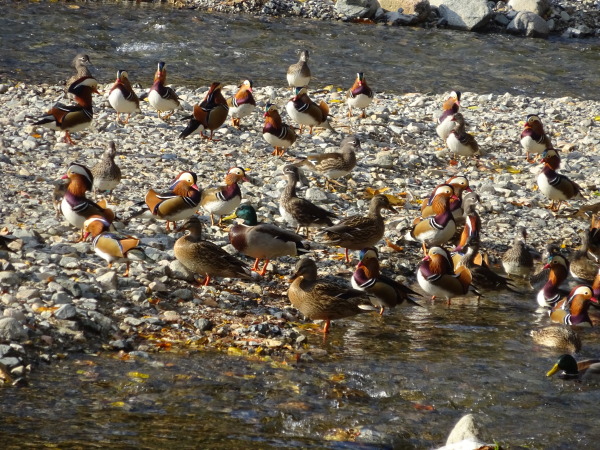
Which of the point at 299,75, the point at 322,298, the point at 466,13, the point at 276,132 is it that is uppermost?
the point at 466,13

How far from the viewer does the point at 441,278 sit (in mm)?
9312

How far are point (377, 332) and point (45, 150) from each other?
566 cm

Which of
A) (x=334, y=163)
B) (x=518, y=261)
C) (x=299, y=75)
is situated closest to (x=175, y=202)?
(x=334, y=163)

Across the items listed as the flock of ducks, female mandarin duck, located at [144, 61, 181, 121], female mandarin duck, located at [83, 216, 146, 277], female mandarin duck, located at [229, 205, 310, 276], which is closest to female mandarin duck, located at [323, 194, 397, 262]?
the flock of ducks

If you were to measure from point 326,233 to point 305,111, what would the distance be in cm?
386

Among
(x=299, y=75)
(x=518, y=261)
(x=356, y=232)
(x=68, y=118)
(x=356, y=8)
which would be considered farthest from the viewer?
(x=356, y=8)

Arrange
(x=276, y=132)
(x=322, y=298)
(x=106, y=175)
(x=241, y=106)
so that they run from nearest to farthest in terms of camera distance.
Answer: (x=322, y=298) < (x=106, y=175) < (x=276, y=132) < (x=241, y=106)

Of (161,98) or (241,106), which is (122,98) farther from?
(241,106)

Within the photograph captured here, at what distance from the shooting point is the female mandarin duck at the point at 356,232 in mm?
9898

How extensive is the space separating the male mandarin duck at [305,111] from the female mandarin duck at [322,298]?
5.23 metres

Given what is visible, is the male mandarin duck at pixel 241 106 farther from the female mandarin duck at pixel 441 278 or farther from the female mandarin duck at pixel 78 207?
the female mandarin duck at pixel 441 278

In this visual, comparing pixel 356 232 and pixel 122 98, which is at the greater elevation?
pixel 122 98

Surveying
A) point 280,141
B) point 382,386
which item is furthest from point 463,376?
point 280,141

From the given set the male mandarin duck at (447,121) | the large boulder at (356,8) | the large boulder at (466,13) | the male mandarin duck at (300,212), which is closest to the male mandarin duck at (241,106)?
the male mandarin duck at (447,121)
